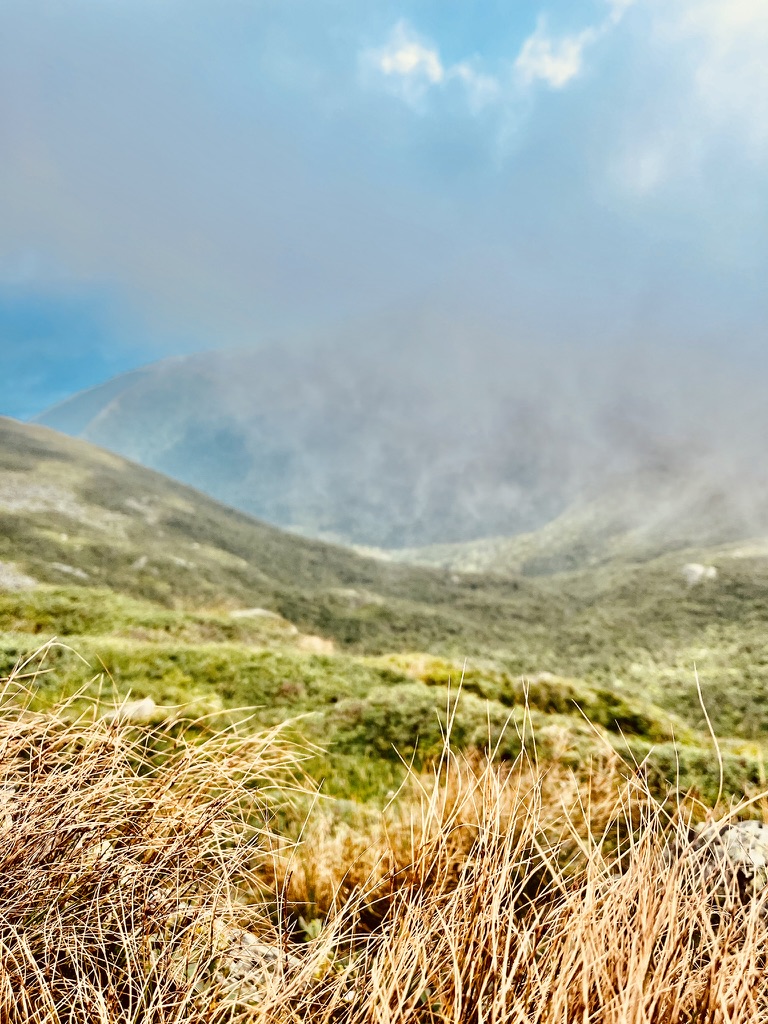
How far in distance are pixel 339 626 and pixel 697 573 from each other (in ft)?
144

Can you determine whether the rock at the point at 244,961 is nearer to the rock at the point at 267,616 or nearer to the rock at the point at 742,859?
the rock at the point at 742,859

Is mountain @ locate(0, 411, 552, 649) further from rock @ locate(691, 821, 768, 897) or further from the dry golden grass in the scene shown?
rock @ locate(691, 821, 768, 897)

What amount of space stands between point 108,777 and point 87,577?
1427 inches

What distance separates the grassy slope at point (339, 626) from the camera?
1199cm

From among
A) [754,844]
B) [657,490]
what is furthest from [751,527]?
[754,844]

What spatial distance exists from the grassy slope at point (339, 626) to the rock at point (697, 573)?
51.3 inches

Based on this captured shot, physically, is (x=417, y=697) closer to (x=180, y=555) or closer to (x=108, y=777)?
(x=108, y=777)

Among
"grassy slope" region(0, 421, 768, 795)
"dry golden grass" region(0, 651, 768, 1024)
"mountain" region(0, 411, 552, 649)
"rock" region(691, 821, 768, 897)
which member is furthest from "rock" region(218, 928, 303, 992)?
"mountain" region(0, 411, 552, 649)

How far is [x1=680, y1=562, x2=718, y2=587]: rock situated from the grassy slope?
1303 mm

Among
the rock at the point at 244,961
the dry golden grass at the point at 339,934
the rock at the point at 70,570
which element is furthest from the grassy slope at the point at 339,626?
the rock at the point at 244,961

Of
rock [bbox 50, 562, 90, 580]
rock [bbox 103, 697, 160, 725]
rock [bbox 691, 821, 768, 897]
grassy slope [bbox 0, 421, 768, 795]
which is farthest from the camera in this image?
rock [bbox 50, 562, 90, 580]

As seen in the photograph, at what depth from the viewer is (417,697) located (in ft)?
42.3

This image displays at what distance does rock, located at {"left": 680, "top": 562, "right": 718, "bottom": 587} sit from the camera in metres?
59.6

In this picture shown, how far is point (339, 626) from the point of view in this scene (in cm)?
4172
